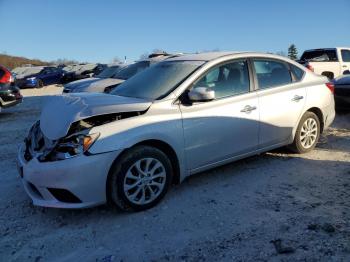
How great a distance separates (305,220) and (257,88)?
6.40 feet

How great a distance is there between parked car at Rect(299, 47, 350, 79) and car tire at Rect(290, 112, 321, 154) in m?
8.23

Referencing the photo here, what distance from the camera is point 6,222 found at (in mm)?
3797

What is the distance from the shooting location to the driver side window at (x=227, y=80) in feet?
14.9

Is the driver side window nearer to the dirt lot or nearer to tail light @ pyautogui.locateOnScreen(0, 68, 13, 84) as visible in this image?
the dirt lot

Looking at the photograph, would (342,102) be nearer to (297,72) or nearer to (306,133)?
(306,133)

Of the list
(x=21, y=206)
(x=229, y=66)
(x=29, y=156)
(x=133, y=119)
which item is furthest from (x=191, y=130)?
(x=21, y=206)

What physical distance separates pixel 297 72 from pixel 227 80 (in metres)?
1.42

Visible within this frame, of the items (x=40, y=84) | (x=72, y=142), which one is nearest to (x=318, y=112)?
(x=72, y=142)

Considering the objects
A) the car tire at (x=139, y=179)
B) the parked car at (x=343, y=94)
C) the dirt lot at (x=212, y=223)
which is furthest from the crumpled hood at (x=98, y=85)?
the car tire at (x=139, y=179)

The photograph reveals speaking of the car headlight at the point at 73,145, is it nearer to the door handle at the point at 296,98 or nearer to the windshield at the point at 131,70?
the door handle at the point at 296,98

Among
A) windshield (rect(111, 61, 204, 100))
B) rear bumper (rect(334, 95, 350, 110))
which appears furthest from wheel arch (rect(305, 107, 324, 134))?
rear bumper (rect(334, 95, 350, 110))

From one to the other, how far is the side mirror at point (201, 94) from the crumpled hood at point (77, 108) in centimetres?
49

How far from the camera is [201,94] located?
4.16m

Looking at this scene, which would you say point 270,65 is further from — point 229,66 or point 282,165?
point 282,165
